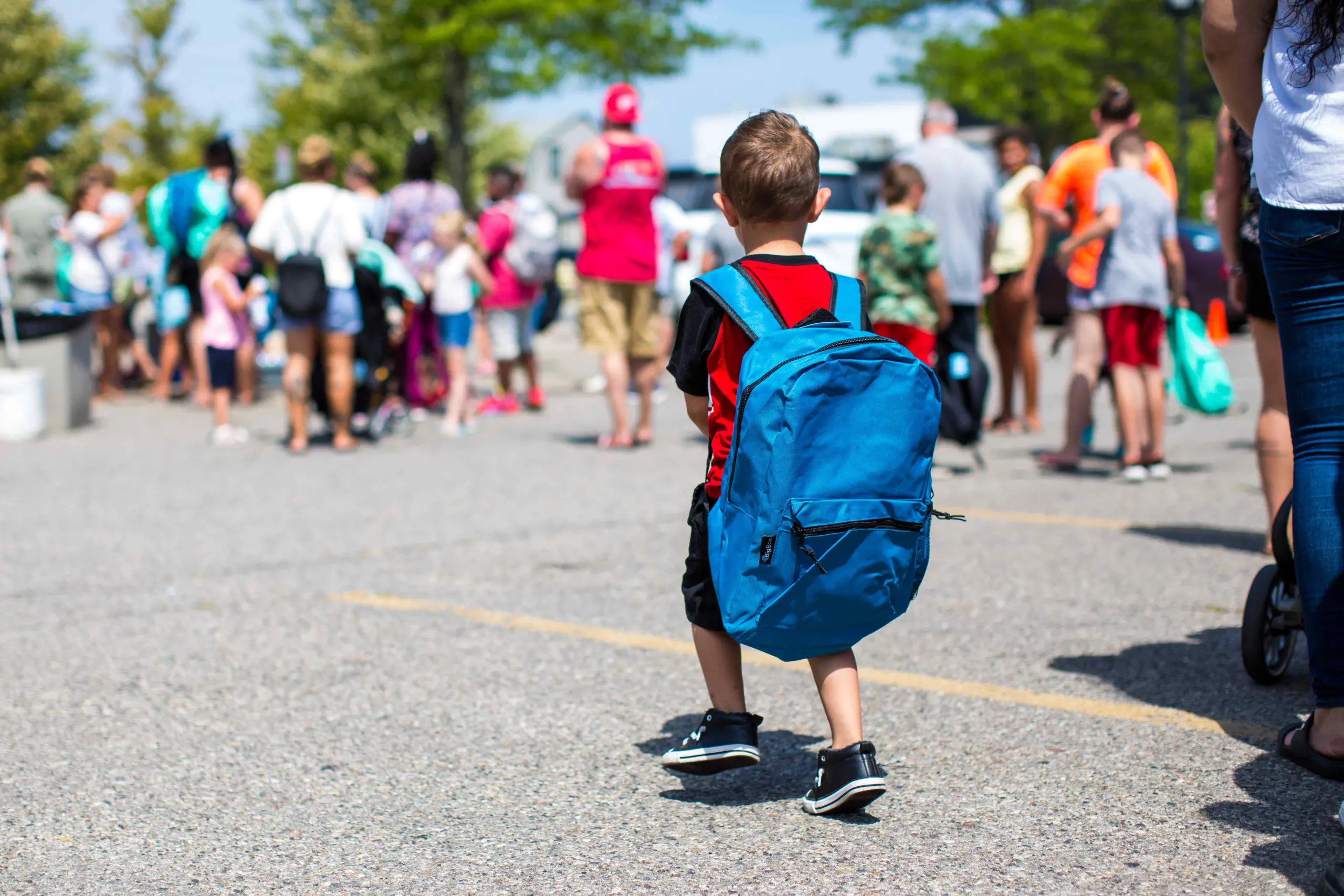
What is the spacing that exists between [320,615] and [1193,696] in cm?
285

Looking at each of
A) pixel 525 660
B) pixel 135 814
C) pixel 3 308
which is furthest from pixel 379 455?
pixel 135 814

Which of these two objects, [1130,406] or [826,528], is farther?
[1130,406]

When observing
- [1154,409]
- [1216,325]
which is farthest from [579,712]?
[1216,325]

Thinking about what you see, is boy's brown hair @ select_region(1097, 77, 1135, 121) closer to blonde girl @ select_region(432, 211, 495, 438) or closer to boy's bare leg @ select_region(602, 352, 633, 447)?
boy's bare leg @ select_region(602, 352, 633, 447)

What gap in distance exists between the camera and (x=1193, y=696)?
13.2 feet

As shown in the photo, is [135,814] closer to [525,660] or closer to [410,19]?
[525,660]

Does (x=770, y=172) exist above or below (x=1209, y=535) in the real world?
above

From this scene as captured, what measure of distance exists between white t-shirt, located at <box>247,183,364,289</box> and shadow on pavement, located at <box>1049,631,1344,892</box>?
20.3ft

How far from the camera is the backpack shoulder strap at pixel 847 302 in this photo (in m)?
3.21

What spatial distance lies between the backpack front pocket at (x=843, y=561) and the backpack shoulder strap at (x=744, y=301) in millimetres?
392

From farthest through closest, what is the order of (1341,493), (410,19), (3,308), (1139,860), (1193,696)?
(410,19) < (3,308) < (1193,696) < (1341,493) < (1139,860)

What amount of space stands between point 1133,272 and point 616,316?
10.9ft

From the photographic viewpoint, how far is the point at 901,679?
14.2 ft

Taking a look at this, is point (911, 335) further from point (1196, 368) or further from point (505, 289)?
point (505, 289)
